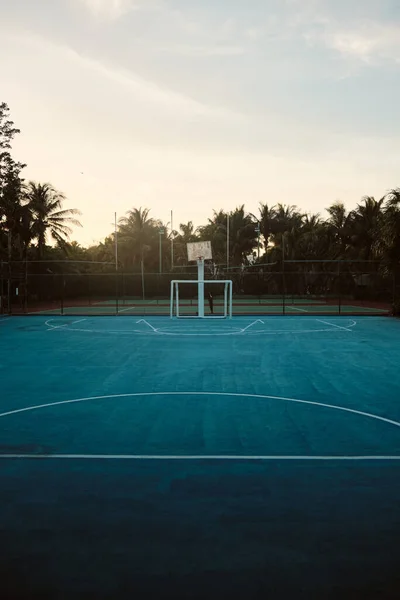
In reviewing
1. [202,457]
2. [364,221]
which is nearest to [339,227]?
[364,221]

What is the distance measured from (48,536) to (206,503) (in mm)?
1346

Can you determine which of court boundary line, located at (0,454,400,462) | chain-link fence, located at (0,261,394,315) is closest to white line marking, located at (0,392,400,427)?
court boundary line, located at (0,454,400,462)

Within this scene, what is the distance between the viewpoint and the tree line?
32.2m

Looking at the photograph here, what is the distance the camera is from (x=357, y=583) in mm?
3578

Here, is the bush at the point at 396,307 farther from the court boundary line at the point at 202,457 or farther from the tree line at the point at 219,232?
the court boundary line at the point at 202,457

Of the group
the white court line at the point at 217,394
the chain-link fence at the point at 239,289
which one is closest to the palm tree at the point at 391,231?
the chain-link fence at the point at 239,289

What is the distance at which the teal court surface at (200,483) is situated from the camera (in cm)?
369

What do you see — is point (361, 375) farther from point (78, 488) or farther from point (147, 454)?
point (78, 488)

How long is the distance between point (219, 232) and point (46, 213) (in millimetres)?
22350

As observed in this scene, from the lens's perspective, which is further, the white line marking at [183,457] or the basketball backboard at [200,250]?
the basketball backboard at [200,250]

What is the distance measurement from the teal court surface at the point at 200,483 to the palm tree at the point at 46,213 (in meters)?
36.6

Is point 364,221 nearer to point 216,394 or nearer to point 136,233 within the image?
point 136,233

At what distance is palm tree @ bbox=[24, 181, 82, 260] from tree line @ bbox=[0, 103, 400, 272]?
0.26 feet

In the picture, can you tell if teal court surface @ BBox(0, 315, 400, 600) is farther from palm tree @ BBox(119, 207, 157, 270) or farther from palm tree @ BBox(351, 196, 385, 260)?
palm tree @ BBox(119, 207, 157, 270)
